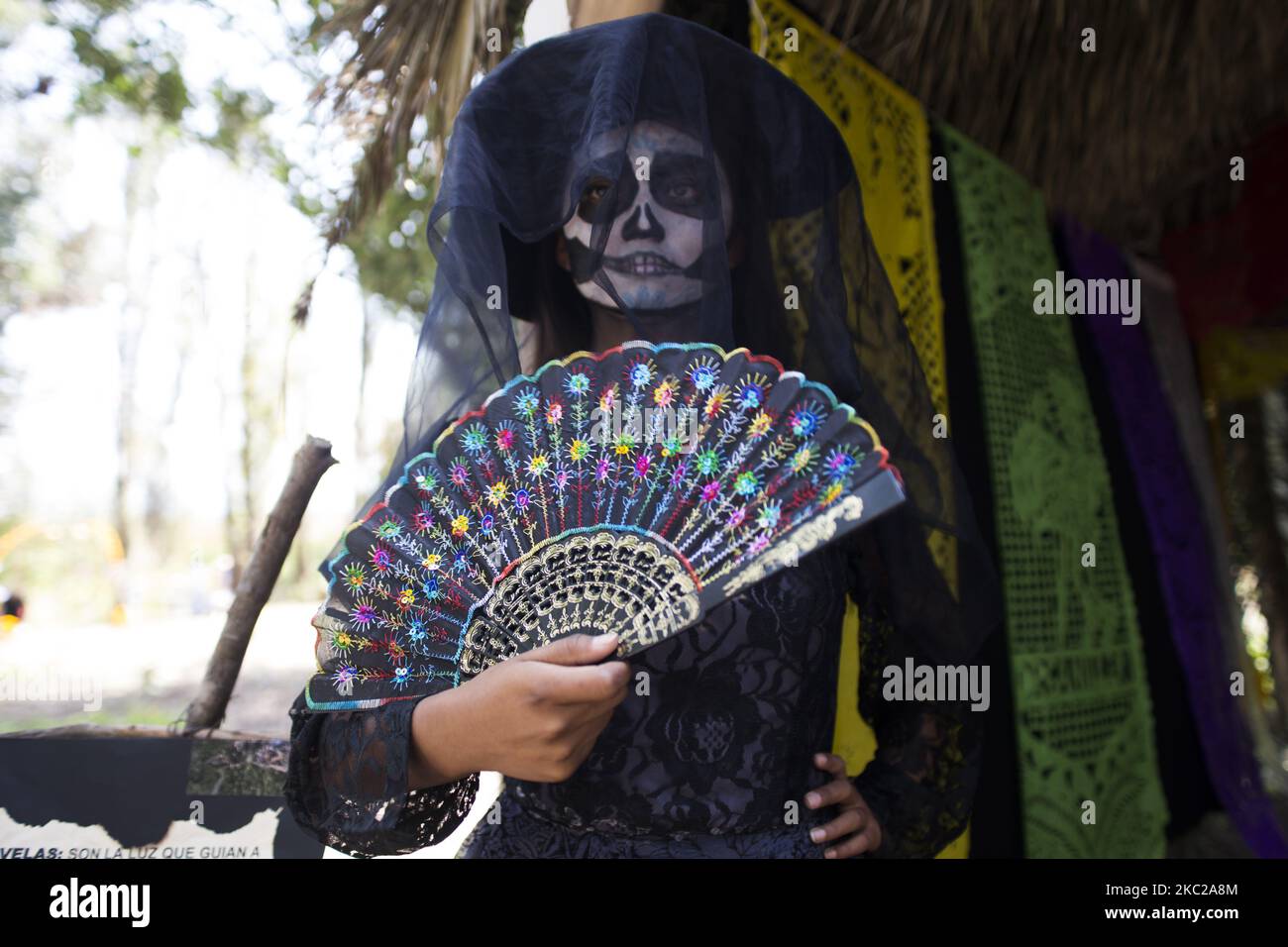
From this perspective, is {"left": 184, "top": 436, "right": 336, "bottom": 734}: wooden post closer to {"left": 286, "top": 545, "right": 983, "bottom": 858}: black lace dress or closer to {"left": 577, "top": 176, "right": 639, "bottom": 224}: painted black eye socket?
{"left": 286, "top": 545, "right": 983, "bottom": 858}: black lace dress

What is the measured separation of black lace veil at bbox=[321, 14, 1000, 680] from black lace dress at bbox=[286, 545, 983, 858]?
224mm

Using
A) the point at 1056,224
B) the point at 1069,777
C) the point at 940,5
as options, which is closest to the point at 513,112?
the point at 940,5

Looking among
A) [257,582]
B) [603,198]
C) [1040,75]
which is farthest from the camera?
[1040,75]

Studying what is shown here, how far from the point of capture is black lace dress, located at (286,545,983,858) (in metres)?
1.14

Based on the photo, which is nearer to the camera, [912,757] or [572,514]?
[572,514]

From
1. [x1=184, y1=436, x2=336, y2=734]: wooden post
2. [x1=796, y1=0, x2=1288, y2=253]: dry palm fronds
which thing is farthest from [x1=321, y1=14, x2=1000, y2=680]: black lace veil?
[x1=796, y1=0, x2=1288, y2=253]: dry palm fronds

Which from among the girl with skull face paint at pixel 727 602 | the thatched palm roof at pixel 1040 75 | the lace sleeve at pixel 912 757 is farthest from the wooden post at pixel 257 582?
the lace sleeve at pixel 912 757

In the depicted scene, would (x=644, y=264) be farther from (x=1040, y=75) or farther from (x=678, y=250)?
(x=1040, y=75)

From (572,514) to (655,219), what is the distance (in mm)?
469

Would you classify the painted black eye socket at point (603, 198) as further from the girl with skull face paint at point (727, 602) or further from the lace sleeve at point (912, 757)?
the lace sleeve at point (912, 757)

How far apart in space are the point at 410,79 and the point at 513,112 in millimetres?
784

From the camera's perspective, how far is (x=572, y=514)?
3.62 ft

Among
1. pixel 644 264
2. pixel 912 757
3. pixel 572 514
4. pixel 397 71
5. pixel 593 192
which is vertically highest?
pixel 397 71

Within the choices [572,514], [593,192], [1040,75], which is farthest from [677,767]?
[1040,75]
